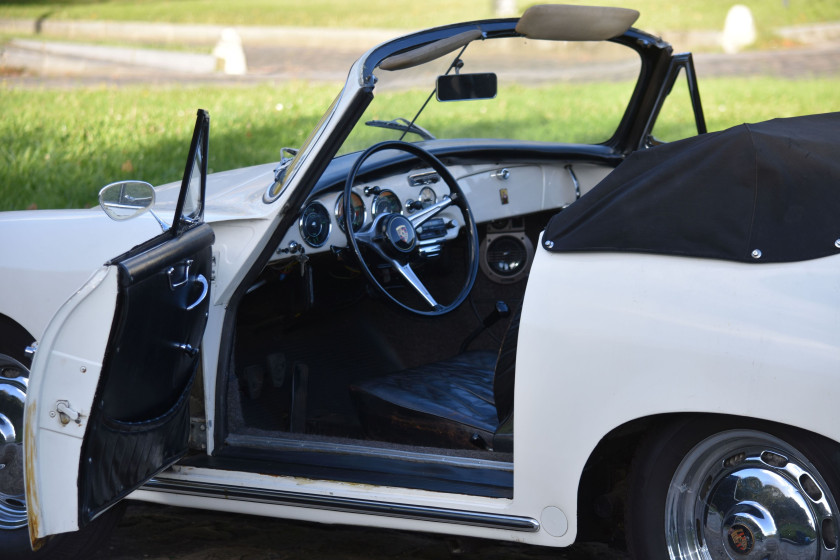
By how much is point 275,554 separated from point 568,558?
1.00 metres

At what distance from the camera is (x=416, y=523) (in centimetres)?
280

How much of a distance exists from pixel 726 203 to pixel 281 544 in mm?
1978

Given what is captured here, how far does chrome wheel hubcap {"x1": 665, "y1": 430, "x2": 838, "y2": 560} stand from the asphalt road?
864 millimetres

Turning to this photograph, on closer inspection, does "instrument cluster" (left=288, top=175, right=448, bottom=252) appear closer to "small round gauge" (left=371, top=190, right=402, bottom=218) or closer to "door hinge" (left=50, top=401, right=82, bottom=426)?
"small round gauge" (left=371, top=190, right=402, bottom=218)

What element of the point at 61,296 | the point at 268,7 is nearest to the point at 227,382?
the point at 61,296

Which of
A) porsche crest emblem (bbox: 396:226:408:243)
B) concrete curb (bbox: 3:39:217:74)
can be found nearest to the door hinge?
porsche crest emblem (bbox: 396:226:408:243)

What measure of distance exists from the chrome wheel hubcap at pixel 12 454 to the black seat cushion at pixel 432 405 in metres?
1.13

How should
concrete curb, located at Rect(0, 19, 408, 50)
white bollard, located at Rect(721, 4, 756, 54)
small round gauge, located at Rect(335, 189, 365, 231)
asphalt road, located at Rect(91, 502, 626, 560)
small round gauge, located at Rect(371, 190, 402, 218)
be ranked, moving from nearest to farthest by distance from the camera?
asphalt road, located at Rect(91, 502, 626, 560)
small round gauge, located at Rect(335, 189, 365, 231)
small round gauge, located at Rect(371, 190, 402, 218)
concrete curb, located at Rect(0, 19, 408, 50)
white bollard, located at Rect(721, 4, 756, 54)

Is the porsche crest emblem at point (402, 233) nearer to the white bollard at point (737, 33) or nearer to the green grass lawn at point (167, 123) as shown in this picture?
the green grass lawn at point (167, 123)

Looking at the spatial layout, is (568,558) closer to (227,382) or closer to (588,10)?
(227,382)

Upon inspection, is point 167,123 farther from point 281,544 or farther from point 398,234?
point 281,544

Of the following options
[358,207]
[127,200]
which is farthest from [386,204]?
[127,200]

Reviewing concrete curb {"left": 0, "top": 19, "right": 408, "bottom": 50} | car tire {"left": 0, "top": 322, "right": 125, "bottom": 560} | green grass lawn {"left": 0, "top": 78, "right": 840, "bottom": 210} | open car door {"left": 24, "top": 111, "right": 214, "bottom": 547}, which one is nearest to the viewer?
open car door {"left": 24, "top": 111, "right": 214, "bottom": 547}

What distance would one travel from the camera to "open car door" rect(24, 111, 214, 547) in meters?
2.54
